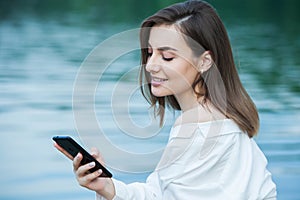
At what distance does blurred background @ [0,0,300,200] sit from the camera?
3.83 meters

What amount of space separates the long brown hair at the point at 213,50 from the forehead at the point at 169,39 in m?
0.01

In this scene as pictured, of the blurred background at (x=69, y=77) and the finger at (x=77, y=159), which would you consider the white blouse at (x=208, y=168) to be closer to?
the finger at (x=77, y=159)

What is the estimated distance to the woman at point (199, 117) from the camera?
1.78 metres

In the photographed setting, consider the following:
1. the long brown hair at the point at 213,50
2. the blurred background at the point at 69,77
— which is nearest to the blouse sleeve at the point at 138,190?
the long brown hair at the point at 213,50

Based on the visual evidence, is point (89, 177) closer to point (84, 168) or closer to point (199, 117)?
point (84, 168)

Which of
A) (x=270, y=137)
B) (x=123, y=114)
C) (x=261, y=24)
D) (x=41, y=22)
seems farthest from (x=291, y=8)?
(x=123, y=114)

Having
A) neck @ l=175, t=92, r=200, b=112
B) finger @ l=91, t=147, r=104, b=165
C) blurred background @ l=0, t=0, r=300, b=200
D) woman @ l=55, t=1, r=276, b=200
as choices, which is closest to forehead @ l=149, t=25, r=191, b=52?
woman @ l=55, t=1, r=276, b=200

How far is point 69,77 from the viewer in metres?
6.11

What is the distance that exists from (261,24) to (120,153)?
28.2 feet

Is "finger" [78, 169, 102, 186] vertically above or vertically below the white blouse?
above

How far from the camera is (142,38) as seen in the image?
1.90 metres

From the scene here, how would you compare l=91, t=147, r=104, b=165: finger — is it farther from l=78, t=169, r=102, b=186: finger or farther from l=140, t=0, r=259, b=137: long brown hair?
l=140, t=0, r=259, b=137: long brown hair

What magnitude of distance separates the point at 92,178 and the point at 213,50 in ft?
1.37

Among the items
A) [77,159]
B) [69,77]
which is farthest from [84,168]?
[69,77]
